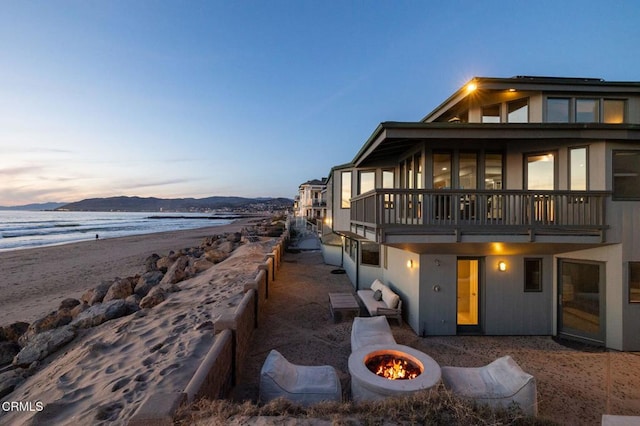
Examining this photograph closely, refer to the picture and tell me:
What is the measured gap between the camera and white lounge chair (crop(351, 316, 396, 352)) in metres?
6.36

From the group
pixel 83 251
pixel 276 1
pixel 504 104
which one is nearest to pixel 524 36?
pixel 276 1

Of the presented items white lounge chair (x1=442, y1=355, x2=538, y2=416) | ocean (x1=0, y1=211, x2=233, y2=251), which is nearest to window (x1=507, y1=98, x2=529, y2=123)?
white lounge chair (x1=442, y1=355, x2=538, y2=416)

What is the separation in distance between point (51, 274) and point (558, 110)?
2858cm

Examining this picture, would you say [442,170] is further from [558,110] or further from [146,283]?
[146,283]

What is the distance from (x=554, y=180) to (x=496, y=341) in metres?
5.13

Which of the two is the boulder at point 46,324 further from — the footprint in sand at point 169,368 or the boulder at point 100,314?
the footprint in sand at point 169,368

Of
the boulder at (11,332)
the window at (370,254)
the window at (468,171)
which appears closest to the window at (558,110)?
the window at (468,171)

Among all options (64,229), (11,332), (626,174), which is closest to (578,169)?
(626,174)

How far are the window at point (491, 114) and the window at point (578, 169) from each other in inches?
140

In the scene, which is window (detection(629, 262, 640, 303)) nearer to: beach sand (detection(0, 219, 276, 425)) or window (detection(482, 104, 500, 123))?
window (detection(482, 104, 500, 123))

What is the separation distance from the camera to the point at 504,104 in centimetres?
1084

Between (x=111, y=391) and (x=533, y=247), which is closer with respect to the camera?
(x=111, y=391)

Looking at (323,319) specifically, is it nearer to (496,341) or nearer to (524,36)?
(496,341)

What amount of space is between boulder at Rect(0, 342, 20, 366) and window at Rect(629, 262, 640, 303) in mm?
16183
